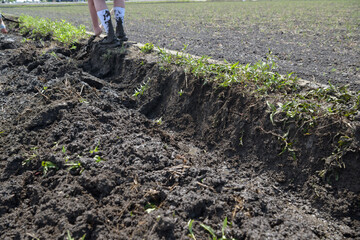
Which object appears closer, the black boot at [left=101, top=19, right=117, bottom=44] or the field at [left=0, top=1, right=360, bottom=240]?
the field at [left=0, top=1, right=360, bottom=240]

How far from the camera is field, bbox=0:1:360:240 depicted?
70.8 inches

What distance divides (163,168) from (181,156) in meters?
0.25

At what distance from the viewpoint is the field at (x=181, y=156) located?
1.80m

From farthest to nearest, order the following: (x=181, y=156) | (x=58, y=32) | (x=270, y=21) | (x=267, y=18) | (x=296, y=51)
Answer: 1. (x=267, y=18)
2. (x=270, y=21)
3. (x=58, y=32)
4. (x=296, y=51)
5. (x=181, y=156)

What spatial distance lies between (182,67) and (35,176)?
1.97 meters

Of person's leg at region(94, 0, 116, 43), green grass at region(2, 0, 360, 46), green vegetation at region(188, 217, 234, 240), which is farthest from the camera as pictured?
green grass at region(2, 0, 360, 46)

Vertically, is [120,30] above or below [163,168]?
above

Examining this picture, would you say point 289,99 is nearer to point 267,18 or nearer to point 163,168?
point 163,168

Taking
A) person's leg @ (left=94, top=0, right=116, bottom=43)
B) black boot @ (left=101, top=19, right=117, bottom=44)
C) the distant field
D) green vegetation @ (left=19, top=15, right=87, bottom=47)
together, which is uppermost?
person's leg @ (left=94, top=0, right=116, bottom=43)

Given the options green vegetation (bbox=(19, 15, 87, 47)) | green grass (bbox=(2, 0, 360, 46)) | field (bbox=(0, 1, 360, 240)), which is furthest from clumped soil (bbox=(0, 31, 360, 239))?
green grass (bbox=(2, 0, 360, 46))

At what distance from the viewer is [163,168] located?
222cm

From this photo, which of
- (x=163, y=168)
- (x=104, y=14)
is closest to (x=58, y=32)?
(x=104, y=14)

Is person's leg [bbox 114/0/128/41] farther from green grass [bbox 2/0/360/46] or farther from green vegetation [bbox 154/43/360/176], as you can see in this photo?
green grass [bbox 2/0/360/46]

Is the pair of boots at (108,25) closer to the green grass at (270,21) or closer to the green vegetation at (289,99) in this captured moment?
the green vegetation at (289,99)
